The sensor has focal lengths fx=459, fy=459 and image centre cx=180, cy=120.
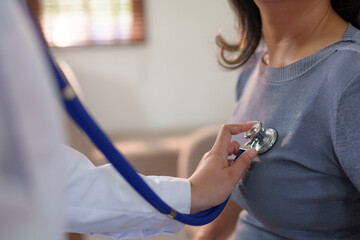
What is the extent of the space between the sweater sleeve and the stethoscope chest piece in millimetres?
138

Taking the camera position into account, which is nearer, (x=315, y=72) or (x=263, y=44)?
(x=315, y=72)

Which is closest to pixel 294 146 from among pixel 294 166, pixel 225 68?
pixel 294 166

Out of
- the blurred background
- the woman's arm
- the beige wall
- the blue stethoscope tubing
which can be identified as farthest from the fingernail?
the beige wall

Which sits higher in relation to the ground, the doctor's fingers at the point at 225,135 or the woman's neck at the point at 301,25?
the woman's neck at the point at 301,25

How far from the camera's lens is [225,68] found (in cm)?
118

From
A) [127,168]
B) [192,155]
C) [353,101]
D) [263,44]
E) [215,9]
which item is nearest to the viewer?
[127,168]

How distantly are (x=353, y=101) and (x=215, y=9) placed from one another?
9.97ft

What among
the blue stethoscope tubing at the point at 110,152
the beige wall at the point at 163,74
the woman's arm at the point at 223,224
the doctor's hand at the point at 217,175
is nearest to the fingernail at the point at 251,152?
the doctor's hand at the point at 217,175

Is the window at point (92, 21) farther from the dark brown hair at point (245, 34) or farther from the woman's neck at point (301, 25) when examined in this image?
the woman's neck at point (301, 25)

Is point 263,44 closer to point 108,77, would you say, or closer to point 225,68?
point 225,68

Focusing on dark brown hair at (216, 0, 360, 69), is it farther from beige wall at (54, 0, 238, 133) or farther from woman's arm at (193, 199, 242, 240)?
beige wall at (54, 0, 238, 133)

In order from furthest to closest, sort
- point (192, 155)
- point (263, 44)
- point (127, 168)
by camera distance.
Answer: point (192, 155) < point (263, 44) < point (127, 168)

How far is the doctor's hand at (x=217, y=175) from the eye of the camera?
757mm

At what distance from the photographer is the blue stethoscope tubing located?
0.45 m
